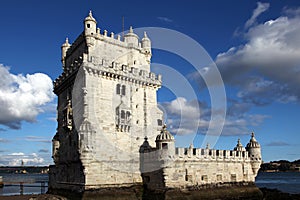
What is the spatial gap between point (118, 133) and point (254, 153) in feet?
64.0

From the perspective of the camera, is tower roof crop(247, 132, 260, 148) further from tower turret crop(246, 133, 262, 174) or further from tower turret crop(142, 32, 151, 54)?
tower turret crop(142, 32, 151, 54)

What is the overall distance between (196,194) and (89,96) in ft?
51.4

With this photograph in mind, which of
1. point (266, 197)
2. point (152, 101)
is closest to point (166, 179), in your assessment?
point (152, 101)

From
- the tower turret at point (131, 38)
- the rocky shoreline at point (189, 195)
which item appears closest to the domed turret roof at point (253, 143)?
the rocky shoreline at point (189, 195)

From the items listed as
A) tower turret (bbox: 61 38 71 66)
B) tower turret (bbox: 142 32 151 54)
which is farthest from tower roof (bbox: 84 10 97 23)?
tower turret (bbox: 61 38 71 66)

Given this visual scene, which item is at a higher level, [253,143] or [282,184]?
[253,143]

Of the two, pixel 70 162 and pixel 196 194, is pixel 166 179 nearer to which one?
pixel 196 194

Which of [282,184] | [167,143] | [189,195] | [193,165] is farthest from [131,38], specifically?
[282,184]

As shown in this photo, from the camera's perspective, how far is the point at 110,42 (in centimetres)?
3706

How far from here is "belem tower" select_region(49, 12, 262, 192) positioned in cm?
3231

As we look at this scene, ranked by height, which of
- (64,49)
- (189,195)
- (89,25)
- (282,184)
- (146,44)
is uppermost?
(89,25)

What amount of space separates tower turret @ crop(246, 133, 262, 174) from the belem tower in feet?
3.54

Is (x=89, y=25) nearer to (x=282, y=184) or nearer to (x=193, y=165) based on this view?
(x=193, y=165)

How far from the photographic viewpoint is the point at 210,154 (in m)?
37.6
